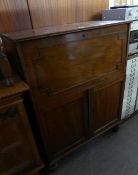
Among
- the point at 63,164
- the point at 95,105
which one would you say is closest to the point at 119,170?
the point at 63,164

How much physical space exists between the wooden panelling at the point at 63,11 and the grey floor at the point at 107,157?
127cm

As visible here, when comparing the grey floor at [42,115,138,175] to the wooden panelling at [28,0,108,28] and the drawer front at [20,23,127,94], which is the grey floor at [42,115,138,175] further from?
the wooden panelling at [28,0,108,28]

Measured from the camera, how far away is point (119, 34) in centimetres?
122

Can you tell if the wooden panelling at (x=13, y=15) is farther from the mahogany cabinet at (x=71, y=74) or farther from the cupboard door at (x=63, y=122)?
the cupboard door at (x=63, y=122)

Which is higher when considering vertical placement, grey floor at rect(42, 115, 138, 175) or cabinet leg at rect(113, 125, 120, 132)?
cabinet leg at rect(113, 125, 120, 132)

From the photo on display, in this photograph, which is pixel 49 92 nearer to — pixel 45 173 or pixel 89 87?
pixel 89 87

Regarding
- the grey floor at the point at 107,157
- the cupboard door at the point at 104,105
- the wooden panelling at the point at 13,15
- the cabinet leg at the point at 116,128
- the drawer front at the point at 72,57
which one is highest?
the wooden panelling at the point at 13,15

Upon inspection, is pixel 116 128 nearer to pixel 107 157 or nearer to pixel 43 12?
pixel 107 157

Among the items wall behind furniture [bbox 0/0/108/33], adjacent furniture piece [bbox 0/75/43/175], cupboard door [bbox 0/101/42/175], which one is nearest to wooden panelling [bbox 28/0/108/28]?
wall behind furniture [bbox 0/0/108/33]

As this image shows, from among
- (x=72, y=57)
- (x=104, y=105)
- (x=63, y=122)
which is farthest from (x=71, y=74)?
(x=104, y=105)

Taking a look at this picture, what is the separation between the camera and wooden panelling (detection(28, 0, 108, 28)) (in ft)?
4.17

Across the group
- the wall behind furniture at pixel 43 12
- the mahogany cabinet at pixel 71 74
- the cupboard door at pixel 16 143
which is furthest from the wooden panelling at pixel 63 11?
the cupboard door at pixel 16 143

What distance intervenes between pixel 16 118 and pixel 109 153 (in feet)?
3.48

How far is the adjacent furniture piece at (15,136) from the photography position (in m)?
0.90
